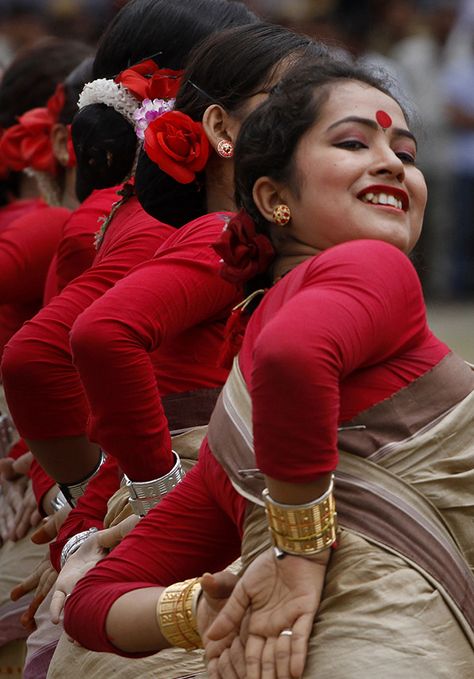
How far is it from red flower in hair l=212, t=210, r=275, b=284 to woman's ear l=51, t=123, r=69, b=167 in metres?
2.15

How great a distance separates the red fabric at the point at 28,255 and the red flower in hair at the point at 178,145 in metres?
1.28

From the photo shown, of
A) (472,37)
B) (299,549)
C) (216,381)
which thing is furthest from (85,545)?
(472,37)

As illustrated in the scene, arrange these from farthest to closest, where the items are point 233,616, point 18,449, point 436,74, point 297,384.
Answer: point 436,74 → point 18,449 → point 233,616 → point 297,384

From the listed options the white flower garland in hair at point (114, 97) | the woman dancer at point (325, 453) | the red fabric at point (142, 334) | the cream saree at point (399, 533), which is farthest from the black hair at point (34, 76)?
the cream saree at point (399, 533)

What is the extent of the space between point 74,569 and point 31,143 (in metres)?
2.09

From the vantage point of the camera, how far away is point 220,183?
10.6 ft

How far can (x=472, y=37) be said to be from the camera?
11.3m

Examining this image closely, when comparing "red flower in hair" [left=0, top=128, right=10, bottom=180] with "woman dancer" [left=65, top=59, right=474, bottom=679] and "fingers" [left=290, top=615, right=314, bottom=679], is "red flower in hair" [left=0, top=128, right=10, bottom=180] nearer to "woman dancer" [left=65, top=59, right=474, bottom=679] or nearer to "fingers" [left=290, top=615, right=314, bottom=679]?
"woman dancer" [left=65, top=59, right=474, bottom=679]

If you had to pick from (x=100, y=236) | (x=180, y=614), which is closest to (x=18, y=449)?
(x=100, y=236)

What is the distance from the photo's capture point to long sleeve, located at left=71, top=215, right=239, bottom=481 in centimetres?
291

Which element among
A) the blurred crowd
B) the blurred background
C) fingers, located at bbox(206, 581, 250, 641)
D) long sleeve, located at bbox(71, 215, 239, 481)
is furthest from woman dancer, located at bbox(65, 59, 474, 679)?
the blurred crowd

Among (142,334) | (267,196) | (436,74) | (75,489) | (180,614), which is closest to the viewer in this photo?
(180,614)

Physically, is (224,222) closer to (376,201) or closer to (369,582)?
(376,201)

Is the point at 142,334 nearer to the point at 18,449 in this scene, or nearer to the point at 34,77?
the point at 18,449
